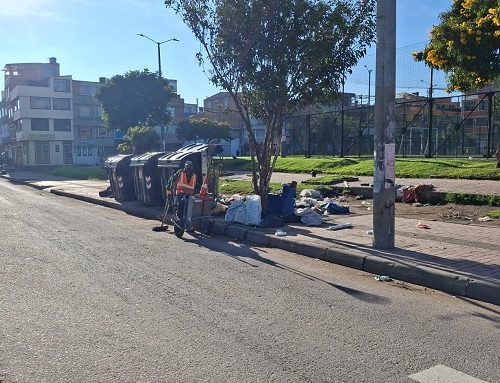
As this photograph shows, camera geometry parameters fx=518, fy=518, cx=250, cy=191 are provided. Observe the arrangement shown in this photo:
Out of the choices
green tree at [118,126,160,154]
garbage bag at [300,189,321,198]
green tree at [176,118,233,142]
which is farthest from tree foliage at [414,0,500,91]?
green tree at [176,118,233,142]

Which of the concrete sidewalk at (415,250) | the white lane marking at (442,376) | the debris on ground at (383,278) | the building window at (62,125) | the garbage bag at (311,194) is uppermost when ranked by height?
the building window at (62,125)

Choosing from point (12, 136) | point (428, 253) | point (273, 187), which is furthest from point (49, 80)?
point (428, 253)

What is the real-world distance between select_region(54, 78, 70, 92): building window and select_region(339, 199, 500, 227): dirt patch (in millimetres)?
65939

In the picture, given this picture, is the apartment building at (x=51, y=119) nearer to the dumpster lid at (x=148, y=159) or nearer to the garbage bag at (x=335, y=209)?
the dumpster lid at (x=148, y=159)

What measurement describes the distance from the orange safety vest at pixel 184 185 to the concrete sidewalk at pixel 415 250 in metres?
1.16

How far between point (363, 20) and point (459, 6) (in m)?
6.93

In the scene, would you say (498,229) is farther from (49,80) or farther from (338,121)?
(49,80)

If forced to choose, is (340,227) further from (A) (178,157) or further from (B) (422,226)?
(A) (178,157)

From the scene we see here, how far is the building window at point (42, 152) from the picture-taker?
7038 centimetres

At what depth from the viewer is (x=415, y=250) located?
817 centimetres

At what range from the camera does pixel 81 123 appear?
3081 inches

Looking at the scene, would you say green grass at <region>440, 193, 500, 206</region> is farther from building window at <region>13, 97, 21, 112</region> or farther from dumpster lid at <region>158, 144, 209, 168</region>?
building window at <region>13, 97, 21, 112</region>

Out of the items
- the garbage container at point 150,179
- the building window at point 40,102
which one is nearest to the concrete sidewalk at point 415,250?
the garbage container at point 150,179

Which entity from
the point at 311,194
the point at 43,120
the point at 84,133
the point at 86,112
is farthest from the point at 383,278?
the point at 86,112
